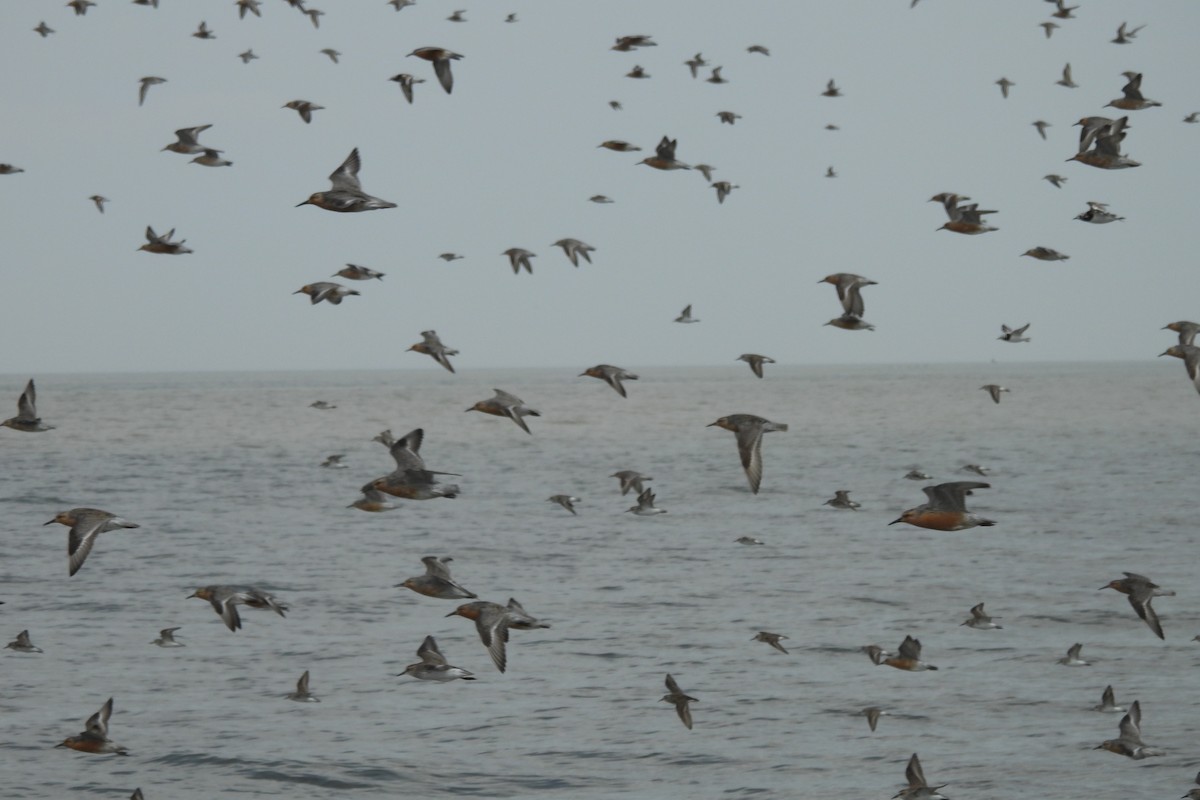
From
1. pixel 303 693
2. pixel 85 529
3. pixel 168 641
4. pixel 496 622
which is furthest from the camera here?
pixel 168 641

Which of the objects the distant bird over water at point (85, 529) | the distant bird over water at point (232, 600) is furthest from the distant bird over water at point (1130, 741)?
the distant bird over water at point (85, 529)

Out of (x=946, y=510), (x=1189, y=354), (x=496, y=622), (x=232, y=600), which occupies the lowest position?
(x=232, y=600)

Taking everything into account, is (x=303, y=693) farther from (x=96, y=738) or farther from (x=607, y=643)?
(x=607, y=643)

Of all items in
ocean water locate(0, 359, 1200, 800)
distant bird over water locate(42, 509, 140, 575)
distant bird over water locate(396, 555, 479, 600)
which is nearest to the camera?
distant bird over water locate(42, 509, 140, 575)

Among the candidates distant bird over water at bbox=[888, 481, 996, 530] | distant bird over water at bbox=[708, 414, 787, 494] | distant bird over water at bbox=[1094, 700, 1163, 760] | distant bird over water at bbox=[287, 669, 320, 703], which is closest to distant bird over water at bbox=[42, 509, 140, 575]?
distant bird over water at bbox=[287, 669, 320, 703]

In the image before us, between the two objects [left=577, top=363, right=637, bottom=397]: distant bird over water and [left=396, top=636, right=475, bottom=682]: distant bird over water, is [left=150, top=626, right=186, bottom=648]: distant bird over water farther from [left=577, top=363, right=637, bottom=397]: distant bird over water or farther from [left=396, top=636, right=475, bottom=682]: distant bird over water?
[left=577, top=363, right=637, bottom=397]: distant bird over water

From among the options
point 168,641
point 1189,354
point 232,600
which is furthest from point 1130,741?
point 168,641

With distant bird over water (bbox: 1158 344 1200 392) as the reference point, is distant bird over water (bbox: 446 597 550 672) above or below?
below

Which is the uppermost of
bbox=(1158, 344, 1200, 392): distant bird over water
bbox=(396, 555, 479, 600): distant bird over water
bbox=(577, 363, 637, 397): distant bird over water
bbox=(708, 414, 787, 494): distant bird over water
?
bbox=(1158, 344, 1200, 392): distant bird over water

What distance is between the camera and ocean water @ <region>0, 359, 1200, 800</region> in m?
18.4

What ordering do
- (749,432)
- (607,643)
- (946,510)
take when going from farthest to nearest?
(607,643), (749,432), (946,510)

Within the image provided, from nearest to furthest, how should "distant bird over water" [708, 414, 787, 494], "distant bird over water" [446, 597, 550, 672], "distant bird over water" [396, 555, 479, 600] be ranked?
"distant bird over water" [446, 597, 550, 672]
"distant bird over water" [708, 414, 787, 494]
"distant bird over water" [396, 555, 479, 600]

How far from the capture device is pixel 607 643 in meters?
25.2

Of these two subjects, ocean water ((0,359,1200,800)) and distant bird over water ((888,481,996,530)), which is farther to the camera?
ocean water ((0,359,1200,800))
